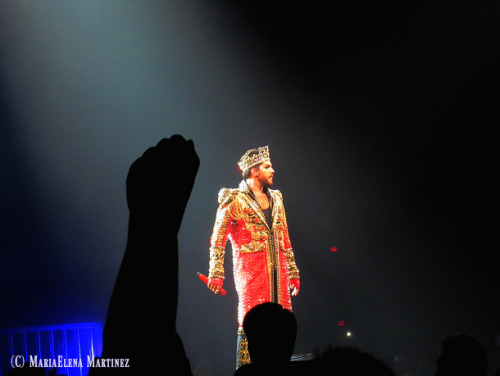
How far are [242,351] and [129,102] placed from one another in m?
3.62

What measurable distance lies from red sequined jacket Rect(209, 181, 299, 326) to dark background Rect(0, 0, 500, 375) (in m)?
1.81

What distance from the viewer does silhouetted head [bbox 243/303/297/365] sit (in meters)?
1.64

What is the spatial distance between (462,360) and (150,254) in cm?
150

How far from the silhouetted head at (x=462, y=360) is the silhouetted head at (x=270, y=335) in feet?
1.96

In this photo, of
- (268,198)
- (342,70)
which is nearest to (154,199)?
(268,198)

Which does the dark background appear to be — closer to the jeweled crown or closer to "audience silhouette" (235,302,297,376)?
the jeweled crown

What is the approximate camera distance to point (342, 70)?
716cm

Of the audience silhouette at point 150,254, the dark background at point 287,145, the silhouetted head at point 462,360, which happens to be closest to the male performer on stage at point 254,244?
the dark background at point 287,145

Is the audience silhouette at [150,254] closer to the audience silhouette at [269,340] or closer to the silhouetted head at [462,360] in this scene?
the audience silhouette at [269,340]

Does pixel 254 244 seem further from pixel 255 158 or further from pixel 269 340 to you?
pixel 269 340

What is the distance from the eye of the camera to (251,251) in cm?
478

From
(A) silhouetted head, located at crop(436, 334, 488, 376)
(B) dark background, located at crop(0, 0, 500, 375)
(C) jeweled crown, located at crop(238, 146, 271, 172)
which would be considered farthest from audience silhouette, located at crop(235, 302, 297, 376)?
(B) dark background, located at crop(0, 0, 500, 375)

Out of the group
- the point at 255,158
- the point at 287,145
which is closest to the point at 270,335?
the point at 255,158

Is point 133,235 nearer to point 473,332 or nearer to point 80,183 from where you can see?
point 80,183
